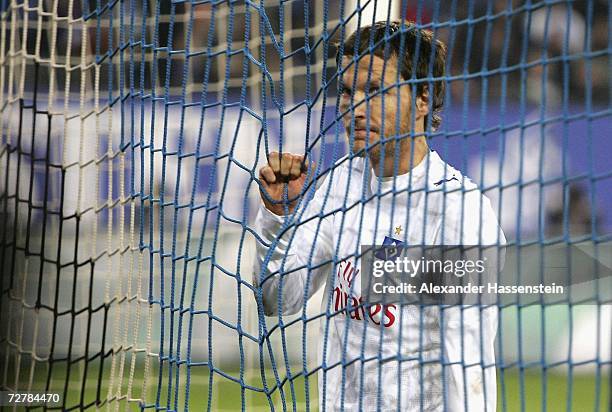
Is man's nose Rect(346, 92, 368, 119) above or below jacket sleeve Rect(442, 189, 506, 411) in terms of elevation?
above

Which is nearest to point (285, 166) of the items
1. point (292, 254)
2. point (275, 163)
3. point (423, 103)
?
point (275, 163)

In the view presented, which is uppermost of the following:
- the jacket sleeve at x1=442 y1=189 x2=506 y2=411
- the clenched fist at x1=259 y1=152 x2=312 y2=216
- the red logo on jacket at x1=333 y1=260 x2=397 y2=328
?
the clenched fist at x1=259 y1=152 x2=312 y2=216

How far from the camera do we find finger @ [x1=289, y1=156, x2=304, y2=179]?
7.06 ft

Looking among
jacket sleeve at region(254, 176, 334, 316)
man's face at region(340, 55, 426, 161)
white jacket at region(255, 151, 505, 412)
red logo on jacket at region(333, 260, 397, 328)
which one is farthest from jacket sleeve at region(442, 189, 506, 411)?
jacket sleeve at region(254, 176, 334, 316)

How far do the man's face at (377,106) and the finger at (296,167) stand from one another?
5.3 inches

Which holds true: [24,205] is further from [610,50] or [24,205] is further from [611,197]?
[611,197]

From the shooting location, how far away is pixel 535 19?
477 cm

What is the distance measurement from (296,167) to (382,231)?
0.25 metres

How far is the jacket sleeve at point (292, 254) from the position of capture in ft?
7.04

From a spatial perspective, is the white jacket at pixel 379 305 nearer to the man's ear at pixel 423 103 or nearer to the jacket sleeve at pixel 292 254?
the jacket sleeve at pixel 292 254

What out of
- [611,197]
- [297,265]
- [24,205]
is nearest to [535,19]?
[611,197]

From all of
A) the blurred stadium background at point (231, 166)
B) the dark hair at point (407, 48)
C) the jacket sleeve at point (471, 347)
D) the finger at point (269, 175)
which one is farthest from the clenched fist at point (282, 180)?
the blurred stadium background at point (231, 166)

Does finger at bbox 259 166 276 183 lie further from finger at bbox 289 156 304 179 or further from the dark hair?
the dark hair

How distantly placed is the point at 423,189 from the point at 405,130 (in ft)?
0.63
